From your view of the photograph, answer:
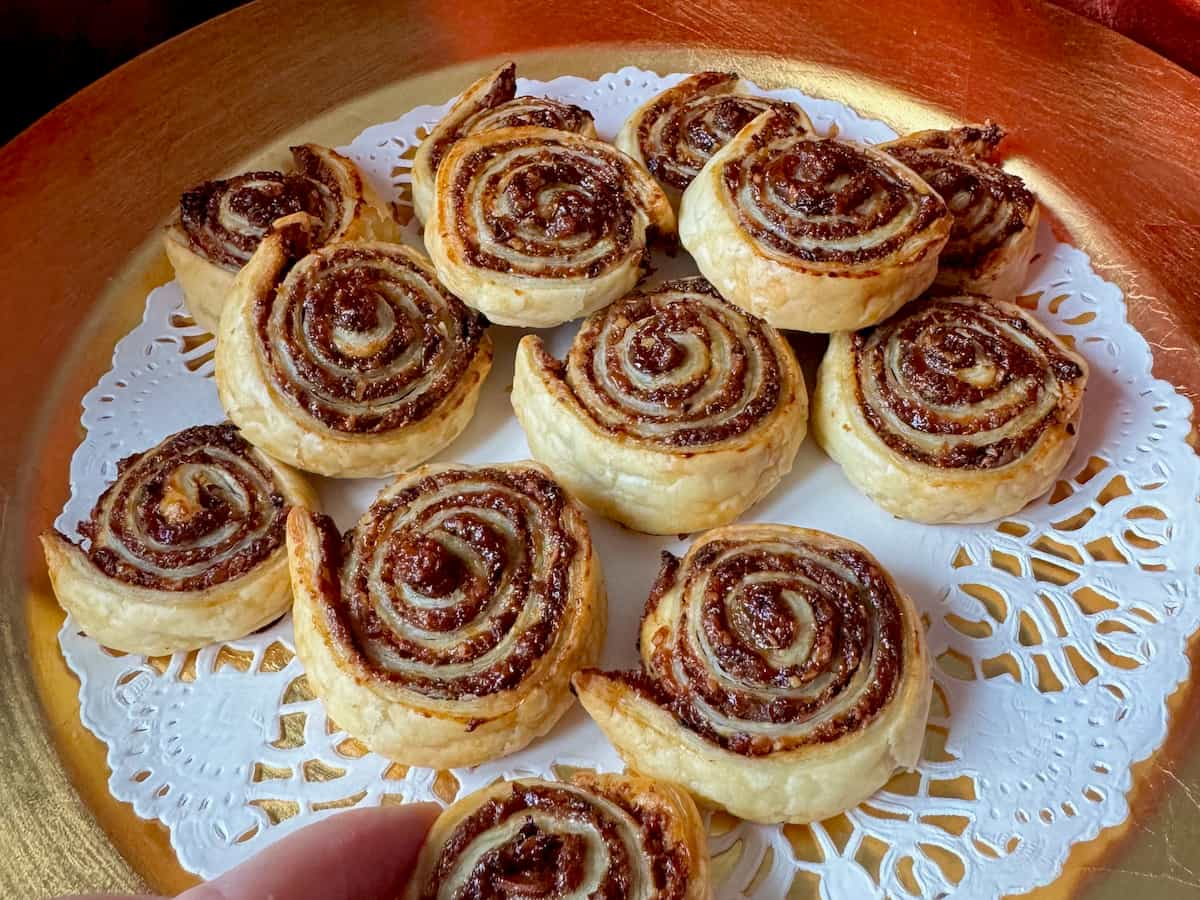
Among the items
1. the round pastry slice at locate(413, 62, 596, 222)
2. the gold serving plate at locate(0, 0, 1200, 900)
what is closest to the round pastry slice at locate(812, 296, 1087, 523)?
the gold serving plate at locate(0, 0, 1200, 900)

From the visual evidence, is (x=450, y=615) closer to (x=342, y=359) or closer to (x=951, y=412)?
(x=342, y=359)

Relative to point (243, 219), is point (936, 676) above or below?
below

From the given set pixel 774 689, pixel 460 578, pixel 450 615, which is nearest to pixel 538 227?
pixel 460 578

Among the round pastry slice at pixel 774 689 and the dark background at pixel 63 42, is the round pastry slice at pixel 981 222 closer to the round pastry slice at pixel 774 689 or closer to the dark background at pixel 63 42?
the round pastry slice at pixel 774 689

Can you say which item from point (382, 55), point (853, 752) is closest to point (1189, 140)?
point (853, 752)

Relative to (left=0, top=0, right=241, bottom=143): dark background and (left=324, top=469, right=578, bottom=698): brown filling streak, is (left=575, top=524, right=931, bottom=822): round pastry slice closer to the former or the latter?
(left=324, top=469, right=578, bottom=698): brown filling streak

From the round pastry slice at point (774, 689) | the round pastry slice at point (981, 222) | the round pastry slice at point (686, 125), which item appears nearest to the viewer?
the round pastry slice at point (774, 689)

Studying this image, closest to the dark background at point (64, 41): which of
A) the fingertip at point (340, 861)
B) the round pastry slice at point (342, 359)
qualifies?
the round pastry slice at point (342, 359)
